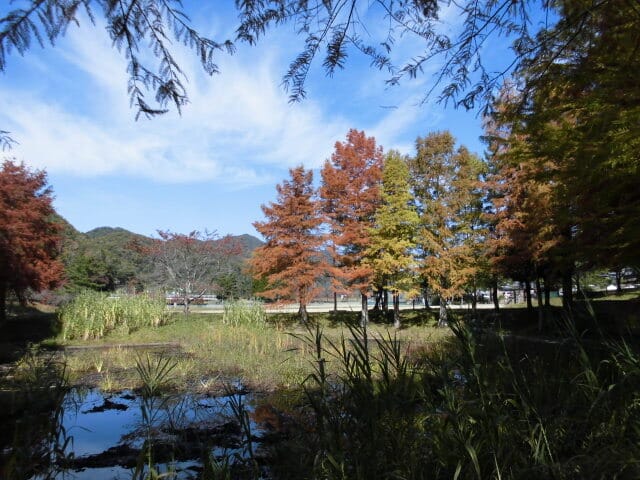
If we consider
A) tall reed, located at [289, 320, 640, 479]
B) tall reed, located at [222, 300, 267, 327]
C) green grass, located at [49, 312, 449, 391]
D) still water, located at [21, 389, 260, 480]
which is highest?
tall reed, located at [222, 300, 267, 327]

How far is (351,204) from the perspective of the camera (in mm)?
18969

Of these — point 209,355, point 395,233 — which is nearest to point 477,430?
point 209,355

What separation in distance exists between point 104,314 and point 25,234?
3.92 m

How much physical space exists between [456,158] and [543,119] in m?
14.0

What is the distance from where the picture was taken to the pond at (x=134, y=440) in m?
2.93

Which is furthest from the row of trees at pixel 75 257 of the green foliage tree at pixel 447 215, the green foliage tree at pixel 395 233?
the green foliage tree at pixel 447 215

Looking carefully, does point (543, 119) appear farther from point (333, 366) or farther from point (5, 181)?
point (5, 181)

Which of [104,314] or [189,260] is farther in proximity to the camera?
[189,260]

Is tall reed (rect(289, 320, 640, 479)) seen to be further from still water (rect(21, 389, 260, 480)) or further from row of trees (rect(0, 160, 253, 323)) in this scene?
row of trees (rect(0, 160, 253, 323))

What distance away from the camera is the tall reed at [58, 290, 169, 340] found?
14156mm

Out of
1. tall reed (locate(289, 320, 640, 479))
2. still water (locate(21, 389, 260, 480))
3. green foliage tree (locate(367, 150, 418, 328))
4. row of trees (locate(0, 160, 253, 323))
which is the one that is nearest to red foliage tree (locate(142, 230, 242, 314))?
row of trees (locate(0, 160, 253, 323))

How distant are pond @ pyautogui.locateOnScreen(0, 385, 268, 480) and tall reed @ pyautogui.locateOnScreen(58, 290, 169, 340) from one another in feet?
26.8

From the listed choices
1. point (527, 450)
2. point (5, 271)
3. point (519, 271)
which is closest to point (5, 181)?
point (5, 271)

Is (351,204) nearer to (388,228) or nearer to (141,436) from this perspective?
(388,228)
